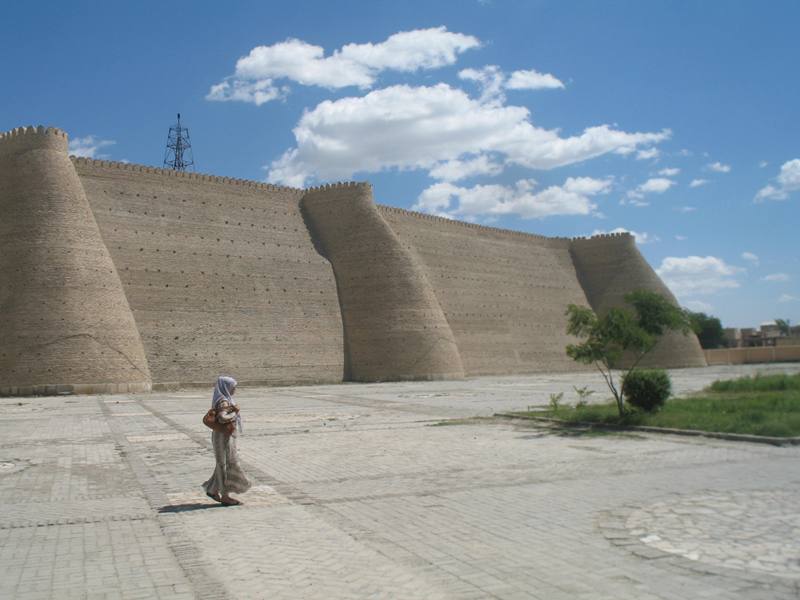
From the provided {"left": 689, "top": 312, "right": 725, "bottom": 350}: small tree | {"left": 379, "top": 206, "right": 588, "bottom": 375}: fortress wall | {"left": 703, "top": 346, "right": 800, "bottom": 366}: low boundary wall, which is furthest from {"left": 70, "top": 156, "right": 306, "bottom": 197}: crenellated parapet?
{"left": 689, "top": 312, "right": 725, "bottom": 350}: small tree

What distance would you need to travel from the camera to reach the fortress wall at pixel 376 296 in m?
34.3

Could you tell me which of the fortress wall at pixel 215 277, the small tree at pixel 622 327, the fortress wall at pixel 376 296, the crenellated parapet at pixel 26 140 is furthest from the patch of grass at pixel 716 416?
the crenellated parapet at pixel 26 140

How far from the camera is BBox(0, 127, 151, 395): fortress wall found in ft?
81.9

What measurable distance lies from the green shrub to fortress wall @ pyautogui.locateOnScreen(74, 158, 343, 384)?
19.5 m

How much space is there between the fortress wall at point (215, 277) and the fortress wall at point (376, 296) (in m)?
0.90

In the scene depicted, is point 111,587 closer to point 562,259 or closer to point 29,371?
point 29,371

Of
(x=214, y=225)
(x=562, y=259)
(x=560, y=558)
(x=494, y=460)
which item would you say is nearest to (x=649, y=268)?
(x=562, y=259)

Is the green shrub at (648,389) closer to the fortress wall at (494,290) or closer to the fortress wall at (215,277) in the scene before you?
the fortress wall at (215,277)

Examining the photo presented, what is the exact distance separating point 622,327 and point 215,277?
69.4 ft

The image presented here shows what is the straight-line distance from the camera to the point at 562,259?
5403 cm

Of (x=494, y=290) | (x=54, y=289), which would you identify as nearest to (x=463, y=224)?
(x=494, y=290)

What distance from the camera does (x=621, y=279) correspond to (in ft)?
170

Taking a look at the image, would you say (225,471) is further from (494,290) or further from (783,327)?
(783,327)

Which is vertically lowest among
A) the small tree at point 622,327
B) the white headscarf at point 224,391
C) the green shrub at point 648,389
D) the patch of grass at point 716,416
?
the patch of grass at point 716,416
